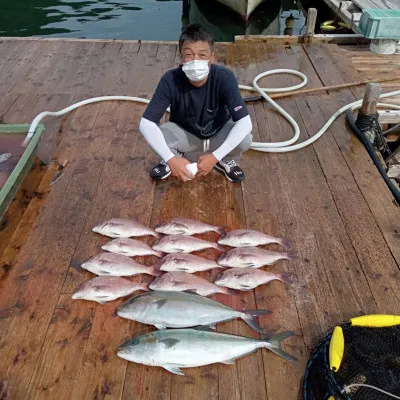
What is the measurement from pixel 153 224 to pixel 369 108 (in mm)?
2677

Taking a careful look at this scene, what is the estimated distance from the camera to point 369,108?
4270mm

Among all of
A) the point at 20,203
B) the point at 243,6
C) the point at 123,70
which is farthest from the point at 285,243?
the point at 243,6

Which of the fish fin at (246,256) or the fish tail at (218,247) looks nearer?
the fish fin at (246,256)

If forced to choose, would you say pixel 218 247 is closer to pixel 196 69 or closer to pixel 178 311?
pixel 178 311

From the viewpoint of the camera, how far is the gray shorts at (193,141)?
365 cm

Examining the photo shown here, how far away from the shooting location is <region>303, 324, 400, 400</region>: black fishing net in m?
1.94

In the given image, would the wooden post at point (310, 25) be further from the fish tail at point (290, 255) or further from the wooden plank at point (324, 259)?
the fish tail at point (290, 255)

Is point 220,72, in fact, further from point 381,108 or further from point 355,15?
point 355,15

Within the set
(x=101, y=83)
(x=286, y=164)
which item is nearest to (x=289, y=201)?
(x=286, y=164)

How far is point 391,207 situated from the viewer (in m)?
3.46

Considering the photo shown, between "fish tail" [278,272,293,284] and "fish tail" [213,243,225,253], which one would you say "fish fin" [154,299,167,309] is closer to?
"fish tail" [213,243,225,253]

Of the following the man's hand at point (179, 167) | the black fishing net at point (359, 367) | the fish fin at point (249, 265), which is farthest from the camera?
the man's hand at point (179, 167)

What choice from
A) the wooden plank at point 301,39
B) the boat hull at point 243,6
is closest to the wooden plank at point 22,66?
the wooden plank at point 301,39

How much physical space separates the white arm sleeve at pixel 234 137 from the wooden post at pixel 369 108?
163 centimetres
